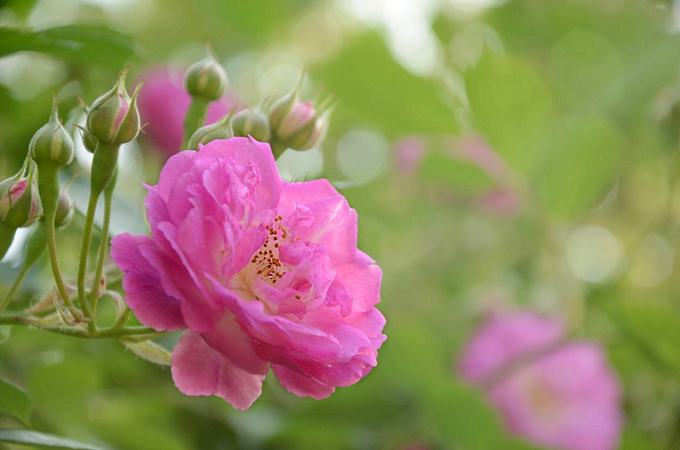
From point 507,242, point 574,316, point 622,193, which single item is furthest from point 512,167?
point 622,193

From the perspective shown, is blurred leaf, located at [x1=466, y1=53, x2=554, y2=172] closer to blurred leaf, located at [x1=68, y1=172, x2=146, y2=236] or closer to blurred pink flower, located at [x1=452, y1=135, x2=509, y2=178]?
blurred pink flower, located at [x1=452, y1=135, x2=509, y2=178]

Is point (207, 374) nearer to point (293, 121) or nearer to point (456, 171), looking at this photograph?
point (293, 121)

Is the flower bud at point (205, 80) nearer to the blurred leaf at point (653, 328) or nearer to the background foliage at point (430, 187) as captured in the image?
the background foliage at point (430, 187)

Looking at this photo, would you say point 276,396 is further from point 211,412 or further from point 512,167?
point 512,167

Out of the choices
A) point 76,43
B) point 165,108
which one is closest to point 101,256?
point 76,43

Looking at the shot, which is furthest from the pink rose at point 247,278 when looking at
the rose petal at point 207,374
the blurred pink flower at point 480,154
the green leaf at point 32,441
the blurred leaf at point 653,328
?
the blurred pink flower at point 480,154
